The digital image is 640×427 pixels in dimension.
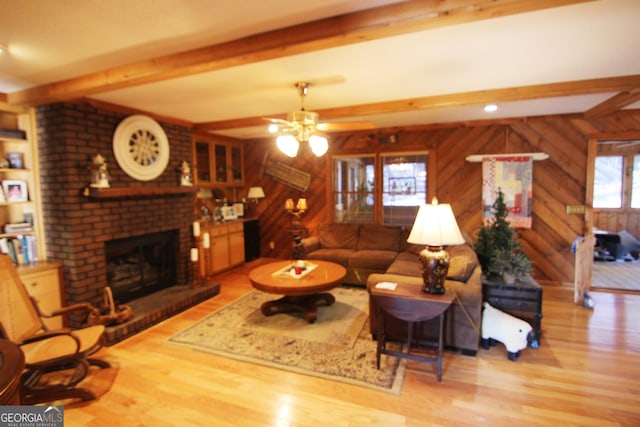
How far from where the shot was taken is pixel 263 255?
6.31m

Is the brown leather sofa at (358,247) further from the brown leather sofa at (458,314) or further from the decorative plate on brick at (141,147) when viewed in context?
the decorative plate on brick at (141,147)

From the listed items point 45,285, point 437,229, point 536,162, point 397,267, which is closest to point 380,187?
point 397,267

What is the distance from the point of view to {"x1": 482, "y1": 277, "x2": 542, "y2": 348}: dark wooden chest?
2.77 metres

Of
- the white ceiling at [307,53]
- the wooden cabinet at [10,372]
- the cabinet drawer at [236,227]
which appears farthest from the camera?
the cabinet drawer at [236,227]

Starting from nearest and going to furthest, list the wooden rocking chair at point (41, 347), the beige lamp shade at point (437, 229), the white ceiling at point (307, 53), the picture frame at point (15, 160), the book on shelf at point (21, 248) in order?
the white ceiling at point (307, 53) → the wooden rocking chair at point (41, 347) → the beige lamp shade at point (437, 229) → the book on shelf at point (21, 248) → the picture frame at point (15, 160)

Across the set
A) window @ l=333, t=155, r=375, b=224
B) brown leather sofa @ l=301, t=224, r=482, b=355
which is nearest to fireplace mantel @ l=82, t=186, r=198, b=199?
brown leather sofa @ l=301, t=224, r=482, b=355

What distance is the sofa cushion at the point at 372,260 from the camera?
436 centimetres

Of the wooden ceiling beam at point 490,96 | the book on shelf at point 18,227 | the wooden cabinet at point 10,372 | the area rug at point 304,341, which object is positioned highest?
the wooden ceiling beam at point 490,96

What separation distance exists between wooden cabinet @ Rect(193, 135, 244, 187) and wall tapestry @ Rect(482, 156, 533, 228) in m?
4.28

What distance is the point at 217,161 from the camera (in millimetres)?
5570

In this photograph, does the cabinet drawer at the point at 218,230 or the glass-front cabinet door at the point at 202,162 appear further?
the glass-front cabinet door at the point at 202,162

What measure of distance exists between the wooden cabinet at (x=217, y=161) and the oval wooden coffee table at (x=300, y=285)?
2.30m

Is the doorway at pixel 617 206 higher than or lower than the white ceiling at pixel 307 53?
lower

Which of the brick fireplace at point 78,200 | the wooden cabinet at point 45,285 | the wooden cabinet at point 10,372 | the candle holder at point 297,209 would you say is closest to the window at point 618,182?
the candle holder at point 297,209
